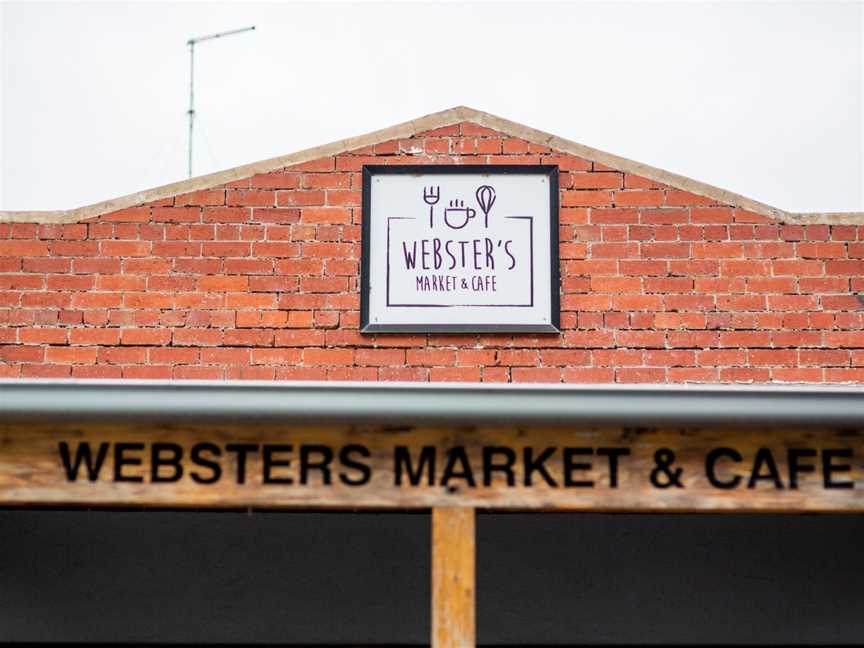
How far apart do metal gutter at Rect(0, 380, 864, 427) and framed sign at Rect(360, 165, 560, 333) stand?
274cm

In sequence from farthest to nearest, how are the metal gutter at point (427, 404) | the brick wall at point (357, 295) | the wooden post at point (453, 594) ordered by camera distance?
the brick wall at point (357, 295) < the wooden post at point (453, 594) < the metal gutter at point (427, 404)

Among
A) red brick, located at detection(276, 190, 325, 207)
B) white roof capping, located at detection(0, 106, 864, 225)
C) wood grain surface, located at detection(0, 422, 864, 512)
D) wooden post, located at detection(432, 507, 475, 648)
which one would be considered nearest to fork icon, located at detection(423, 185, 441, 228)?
white roof capping, located at detection(0, 106, 864, 225)

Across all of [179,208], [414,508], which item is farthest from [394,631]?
[414,508]

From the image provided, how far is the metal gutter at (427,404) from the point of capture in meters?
2.99

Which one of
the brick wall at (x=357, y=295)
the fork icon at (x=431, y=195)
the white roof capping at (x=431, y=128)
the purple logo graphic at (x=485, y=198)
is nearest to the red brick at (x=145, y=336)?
the brick wall at (x=357, y=295)

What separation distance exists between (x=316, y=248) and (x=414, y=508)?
9.09 feet

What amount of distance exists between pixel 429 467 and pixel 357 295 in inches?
102

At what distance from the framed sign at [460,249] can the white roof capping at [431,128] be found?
0.21 metres

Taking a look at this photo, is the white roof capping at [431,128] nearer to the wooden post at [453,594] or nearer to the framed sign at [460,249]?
the framed sign at [460,249]

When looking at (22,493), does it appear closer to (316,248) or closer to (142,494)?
(142,494)

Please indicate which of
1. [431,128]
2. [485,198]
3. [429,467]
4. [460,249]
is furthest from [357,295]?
[429,467]

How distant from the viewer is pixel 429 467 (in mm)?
3346

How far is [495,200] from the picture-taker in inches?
234

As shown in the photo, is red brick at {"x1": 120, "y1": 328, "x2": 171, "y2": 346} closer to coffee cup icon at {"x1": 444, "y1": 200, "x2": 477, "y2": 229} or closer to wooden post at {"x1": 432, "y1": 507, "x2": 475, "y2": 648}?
coffee cup icon at {"x1": 444, "y1": 200, "x2": 477, "y2": 229}
